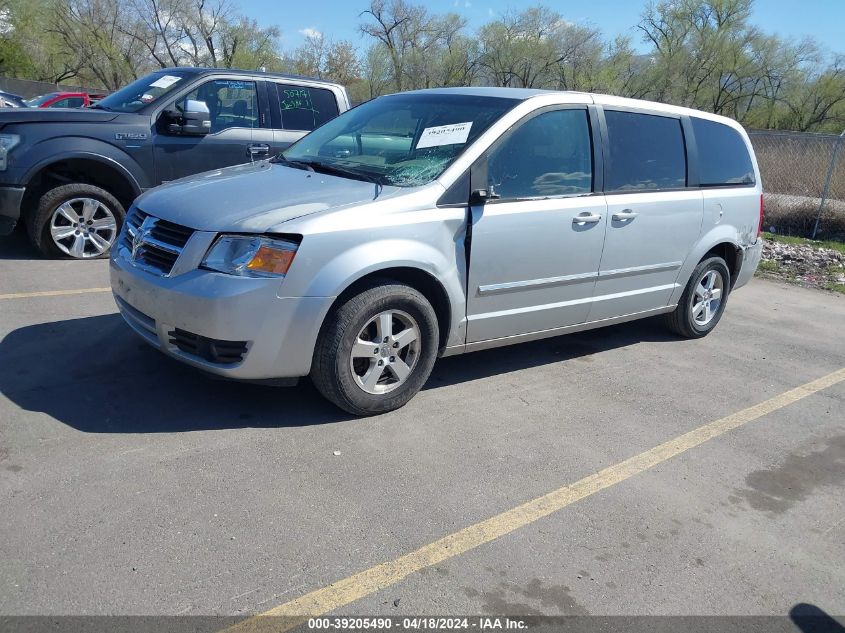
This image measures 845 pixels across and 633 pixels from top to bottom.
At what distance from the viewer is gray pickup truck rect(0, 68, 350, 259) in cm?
660

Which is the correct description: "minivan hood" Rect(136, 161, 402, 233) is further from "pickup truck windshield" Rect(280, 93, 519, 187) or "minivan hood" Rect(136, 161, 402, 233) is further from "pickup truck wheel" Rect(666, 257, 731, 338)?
"pickup truck wheel" Rect(666, 257, 731, 338)

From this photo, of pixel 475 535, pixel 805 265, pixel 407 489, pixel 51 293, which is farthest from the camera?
pixel 805 265

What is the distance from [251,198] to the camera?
13.0ft

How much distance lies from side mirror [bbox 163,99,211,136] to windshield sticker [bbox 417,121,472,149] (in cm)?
321

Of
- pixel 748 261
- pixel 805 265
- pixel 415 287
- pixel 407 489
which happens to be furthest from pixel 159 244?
pixel 805 265

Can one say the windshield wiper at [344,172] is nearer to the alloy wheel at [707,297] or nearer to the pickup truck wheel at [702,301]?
the pickup truck wheel at [702,301]

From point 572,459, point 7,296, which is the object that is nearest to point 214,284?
point 572,459

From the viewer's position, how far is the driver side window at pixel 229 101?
750cm

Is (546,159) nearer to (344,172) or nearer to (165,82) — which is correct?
(344,172)

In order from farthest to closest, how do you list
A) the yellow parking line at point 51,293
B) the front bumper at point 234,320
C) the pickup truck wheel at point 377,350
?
the yellow parking line at point 51,293
the pickup truck wheel at point 377,350
the front bumper at point 234,320

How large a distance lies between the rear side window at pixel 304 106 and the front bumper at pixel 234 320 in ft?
14.7

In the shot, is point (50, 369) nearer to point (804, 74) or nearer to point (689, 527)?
point (689, 527)

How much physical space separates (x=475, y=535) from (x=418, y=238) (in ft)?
5.45

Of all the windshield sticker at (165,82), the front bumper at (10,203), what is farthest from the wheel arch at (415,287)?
the windshield sticker at (165,82)
